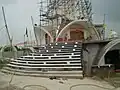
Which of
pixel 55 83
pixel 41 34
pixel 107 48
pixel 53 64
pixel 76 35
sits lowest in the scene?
pixel 55 83

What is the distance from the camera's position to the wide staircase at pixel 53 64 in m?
13.6

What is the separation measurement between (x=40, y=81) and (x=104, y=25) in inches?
762

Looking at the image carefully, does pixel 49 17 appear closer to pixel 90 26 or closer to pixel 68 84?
pixel 90 26

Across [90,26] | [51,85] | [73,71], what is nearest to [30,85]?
[51,85]

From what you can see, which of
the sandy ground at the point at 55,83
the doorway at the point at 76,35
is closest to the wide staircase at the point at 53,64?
the sandy ground at the point at 55,83

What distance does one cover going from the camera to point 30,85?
11.2 meters

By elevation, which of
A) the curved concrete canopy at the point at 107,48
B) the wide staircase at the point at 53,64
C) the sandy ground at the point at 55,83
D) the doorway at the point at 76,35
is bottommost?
the sandy ground at the point at 55,83

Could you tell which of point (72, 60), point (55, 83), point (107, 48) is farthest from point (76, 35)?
point (55, 83)

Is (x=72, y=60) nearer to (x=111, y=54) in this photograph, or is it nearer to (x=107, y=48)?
(x=107, y=48)

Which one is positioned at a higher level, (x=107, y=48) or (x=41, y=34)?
(x=41, y=34)

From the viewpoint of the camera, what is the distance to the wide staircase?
1361 cm

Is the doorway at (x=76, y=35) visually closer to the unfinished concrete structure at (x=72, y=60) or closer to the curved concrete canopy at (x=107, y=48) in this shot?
the unfinished concrete structure at (x=72, y=60)

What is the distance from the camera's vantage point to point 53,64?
14.6m

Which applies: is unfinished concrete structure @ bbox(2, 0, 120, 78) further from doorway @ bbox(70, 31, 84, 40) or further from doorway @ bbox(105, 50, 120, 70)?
doorway @ bbox(70, 31, 84, 40)
